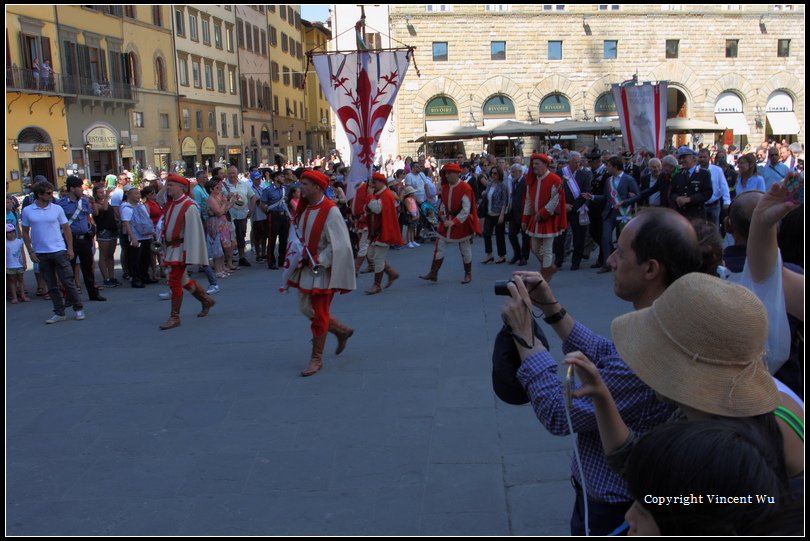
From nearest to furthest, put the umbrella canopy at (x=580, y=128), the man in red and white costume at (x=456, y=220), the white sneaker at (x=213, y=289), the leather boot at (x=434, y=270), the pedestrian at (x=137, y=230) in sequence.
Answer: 1. the man in red and white costume at (x=456, y=220)
2. the leather boot at (x=434, y=270)
3. the white sneaker at (x=213, y=289)
4. the pedestrian at (x=137, y=230)
5. the umbrella canopy at (x=580, y=128)

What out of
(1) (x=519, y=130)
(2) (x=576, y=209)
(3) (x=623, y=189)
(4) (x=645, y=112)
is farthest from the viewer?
(1) (x=519, y=130)

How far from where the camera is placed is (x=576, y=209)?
1130cm

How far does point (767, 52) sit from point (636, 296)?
4548cm

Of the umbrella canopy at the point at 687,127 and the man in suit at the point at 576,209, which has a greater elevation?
the umbrella canopy at the point at 687,127

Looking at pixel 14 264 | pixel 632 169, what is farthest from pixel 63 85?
pixel 632 169

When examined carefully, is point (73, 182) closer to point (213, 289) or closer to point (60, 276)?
point (60, 276)

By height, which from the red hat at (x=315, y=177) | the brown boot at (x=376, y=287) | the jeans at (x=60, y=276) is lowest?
the brown boot at (x=376, y=287)

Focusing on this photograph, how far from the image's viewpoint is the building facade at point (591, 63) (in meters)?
40.8

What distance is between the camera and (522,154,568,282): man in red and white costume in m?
9.82

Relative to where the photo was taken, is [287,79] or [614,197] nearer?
[614,197]

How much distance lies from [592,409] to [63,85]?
3377cm

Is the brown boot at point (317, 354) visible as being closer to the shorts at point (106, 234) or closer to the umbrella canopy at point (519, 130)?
the shorts at point (106, 234)

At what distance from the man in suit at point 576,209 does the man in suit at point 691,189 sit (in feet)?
4.39

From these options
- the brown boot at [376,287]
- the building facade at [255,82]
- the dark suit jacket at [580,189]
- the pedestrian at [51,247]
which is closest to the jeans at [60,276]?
the pedestrian at [51,247]
